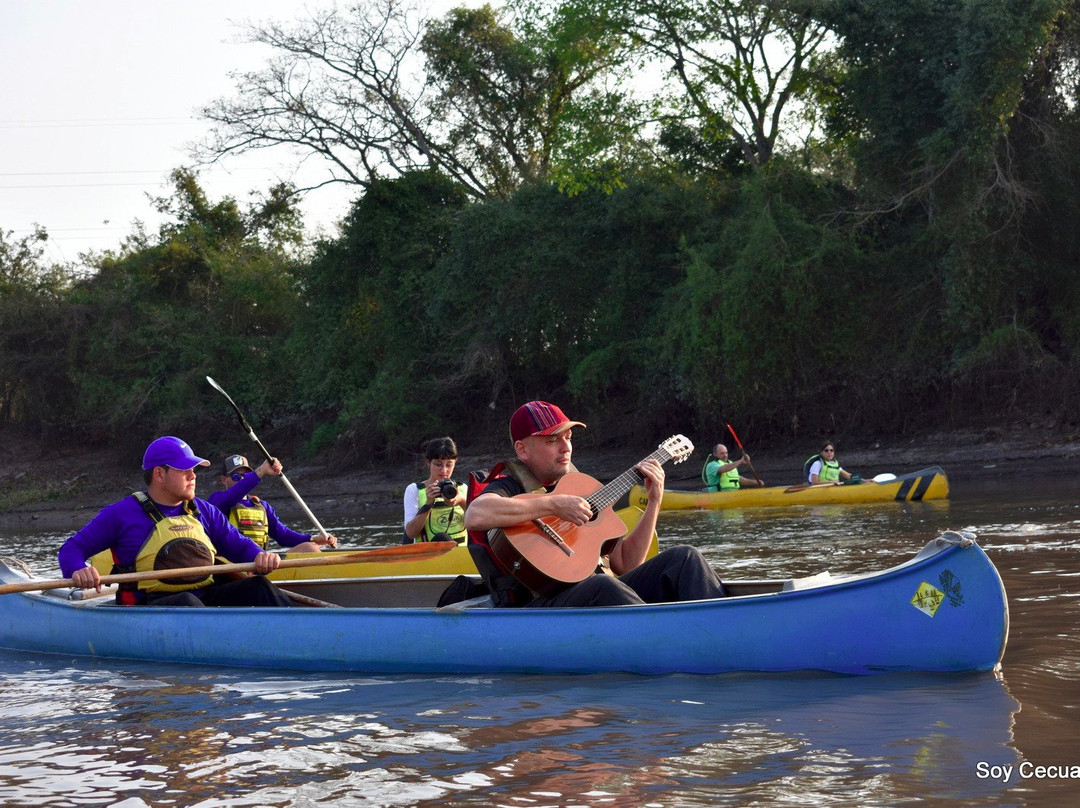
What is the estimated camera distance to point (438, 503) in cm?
772

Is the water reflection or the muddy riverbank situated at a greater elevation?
the muddy riverbank

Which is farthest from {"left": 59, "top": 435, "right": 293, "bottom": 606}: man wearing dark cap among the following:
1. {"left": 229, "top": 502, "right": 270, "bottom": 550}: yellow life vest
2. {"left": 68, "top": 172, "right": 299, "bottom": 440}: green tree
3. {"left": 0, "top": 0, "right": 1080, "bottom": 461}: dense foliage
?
{"left": 68, "top": 172, "right": 299, "bottom": 440}: green tree

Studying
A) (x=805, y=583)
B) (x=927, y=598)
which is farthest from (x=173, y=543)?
(x=927, y=598)

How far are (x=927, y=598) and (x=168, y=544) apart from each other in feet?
12.0

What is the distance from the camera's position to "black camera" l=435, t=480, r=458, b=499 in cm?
747

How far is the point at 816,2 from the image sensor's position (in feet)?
65.3

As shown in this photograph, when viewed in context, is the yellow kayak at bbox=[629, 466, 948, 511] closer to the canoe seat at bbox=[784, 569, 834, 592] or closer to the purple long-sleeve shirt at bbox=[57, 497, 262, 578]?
the purple long-sleeve shirt at bbox=[57, 497, 262, 578]

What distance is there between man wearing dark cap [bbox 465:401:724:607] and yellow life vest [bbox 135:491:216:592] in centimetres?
170

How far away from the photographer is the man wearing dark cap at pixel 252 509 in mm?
7973

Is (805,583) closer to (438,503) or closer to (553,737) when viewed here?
(553,737)

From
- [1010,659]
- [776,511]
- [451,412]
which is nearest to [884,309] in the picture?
[776,511]

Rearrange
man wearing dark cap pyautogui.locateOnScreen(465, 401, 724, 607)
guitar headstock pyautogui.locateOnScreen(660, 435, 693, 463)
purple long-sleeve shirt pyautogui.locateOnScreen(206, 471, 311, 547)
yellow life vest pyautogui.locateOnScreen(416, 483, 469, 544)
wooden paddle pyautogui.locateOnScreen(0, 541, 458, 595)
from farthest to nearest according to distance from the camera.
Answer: purple long-sleeve shirt pyautogui.locateOnScreen(206, 471, 311, 547) → yellow life vest pyautogui.locateOnScreen(416, 483, 469, 544) → wooden paddle pyautogui.locateOnScreen(0, 541, 458, 595) → guitar headstock pyautogui.locateOnScreen(660, 435, 693, 463) → man wearing dark cap pyautogui.locateOnScreen(465, 401, 724, 607)

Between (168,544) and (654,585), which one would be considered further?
(168,544)

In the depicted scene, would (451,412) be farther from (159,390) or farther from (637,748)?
(637,748)
